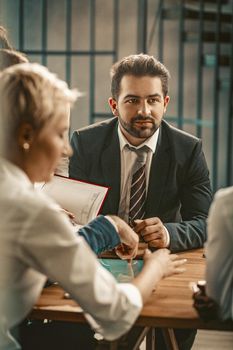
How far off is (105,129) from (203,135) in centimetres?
336

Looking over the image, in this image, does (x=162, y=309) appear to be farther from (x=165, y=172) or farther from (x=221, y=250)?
(x=165, y=172)

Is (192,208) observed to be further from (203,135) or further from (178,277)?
(203,135)

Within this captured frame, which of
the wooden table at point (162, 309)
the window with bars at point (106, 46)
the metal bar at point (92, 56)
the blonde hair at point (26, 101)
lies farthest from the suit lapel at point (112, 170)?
the window with bars at point (106, 46)

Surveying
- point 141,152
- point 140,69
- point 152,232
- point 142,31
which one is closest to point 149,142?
point 141,152

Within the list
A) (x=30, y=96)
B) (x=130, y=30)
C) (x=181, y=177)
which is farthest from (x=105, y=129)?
(x=130, y=30)

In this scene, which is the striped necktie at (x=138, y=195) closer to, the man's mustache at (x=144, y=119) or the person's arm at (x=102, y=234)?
the man's mustache at (x=144, y=119)

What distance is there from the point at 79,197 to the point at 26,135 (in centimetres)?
83

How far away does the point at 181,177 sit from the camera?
2580 mm

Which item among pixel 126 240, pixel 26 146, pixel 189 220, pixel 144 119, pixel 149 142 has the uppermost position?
pixel 26 146

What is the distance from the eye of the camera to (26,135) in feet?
4.62

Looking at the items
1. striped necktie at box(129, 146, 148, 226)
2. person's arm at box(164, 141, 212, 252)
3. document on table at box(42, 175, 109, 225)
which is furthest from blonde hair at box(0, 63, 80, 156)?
striped necktie at box(129, 146, 148, 226)

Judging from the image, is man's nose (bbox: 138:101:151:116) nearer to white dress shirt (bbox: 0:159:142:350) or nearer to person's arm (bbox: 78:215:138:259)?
person's arm (bbox: 78:215:138:259)

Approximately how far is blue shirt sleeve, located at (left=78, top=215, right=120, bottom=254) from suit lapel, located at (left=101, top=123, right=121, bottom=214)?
755mm

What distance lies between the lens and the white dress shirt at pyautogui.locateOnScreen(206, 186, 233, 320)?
1462mm
